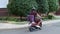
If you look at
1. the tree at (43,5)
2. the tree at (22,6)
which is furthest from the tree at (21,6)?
the tree at (43,5)

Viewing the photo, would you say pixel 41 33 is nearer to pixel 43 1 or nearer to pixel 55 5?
pixel 43 1

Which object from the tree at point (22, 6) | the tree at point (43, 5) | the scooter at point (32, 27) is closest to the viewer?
the scooter at point (32, 27)

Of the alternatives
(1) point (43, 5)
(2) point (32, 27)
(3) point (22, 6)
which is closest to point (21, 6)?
(3) point (22, 6)

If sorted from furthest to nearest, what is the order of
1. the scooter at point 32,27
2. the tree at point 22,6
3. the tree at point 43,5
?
the tree at point 43,5 < the tree at point 22,6 < the scooter at point 32,27

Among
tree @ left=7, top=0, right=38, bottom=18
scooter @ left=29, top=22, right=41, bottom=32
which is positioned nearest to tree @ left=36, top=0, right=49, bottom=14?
tree @ left=7, top=0, right=38, bottom=18

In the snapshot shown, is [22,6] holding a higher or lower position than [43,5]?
higher

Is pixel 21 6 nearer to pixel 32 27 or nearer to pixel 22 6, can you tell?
pixel 22 6

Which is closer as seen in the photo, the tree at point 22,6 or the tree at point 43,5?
the tree at point 22,6

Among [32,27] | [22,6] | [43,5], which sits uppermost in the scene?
[22,6]

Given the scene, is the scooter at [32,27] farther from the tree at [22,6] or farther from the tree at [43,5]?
the tree at [43,5]

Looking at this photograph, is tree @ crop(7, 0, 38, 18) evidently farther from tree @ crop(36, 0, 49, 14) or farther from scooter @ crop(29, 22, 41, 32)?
scooter @ crop(29, 22, 41, 32)

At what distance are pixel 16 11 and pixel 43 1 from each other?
3369 millimetres

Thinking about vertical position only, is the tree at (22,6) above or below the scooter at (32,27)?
above

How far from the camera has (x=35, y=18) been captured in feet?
50.4
